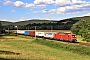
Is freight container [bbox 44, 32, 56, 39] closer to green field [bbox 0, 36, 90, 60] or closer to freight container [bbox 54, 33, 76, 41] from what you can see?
freight container [bbox 54, 33, 76, 41]

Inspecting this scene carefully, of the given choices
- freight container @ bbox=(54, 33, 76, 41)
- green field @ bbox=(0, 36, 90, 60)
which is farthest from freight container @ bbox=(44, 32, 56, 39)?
green field @ bbox=(0, 36, 90, 60)

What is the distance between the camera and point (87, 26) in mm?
107250

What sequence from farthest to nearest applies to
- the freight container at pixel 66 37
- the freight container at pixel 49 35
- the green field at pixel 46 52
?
1. the freight container at pixel 49 35
2. the freight container at pixel 66 37
3. the green field at pixel 46 52

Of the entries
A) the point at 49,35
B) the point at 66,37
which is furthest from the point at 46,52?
the point at 49,35

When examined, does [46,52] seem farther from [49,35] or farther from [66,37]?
[49,35]

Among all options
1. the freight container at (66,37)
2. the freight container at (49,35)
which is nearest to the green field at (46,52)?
the freight container at (66,37)

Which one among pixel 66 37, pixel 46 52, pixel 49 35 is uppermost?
pixel 66 37

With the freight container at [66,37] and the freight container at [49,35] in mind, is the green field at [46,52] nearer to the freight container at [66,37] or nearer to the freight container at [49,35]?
the freight container at [66,37]

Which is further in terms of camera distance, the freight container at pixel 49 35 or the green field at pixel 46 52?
the freight container at pixel 49 35

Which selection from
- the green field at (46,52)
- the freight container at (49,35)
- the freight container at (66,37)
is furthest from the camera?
the freight container at (49,35)

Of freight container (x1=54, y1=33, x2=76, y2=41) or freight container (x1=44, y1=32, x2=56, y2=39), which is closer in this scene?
freight container (x1=54, y1=33, x2=76, y2=41)

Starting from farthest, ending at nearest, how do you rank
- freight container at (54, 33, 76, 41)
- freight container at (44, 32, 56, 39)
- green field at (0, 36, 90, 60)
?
freight container at (44, 32, 56, 39)
freight container at (54, 33, 76, 41)
green field at (0, 36, 90, 60)

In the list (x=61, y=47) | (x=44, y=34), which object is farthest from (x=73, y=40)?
(x=44, y=34)

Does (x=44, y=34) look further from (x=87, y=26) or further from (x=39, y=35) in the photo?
(x=87, y=26)
